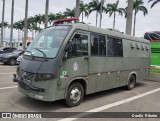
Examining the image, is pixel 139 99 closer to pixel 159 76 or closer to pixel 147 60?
pixel 147 60

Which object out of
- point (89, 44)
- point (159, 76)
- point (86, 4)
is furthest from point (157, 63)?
point (86, 4)

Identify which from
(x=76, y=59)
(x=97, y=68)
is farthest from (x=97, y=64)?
(x=76, y=59)

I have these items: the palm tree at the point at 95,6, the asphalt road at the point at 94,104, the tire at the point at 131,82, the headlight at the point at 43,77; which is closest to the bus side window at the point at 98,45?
the asphalt road at the point at 94,104

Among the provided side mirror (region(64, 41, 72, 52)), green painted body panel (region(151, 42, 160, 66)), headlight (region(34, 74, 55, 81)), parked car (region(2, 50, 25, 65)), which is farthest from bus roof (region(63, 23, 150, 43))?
parked car (region(2, 50, 25, 65))

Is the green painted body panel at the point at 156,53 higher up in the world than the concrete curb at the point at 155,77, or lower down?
higher up

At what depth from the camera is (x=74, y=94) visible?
683 centimetres

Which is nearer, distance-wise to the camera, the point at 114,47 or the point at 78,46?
the point at 78,46

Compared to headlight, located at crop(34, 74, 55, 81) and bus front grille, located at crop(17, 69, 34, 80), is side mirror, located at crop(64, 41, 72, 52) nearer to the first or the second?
headlight, located at crop(34, 74, 55, 81)

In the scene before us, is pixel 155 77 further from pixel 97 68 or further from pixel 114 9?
pixel 114 9

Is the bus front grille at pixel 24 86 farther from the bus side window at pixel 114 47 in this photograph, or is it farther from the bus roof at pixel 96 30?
the bus side window at pixel 114 47

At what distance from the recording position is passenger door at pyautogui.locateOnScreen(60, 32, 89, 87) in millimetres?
6436

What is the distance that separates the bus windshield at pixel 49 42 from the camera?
6436mm

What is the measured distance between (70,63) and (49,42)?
976mm

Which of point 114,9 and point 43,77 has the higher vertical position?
point 114,9
